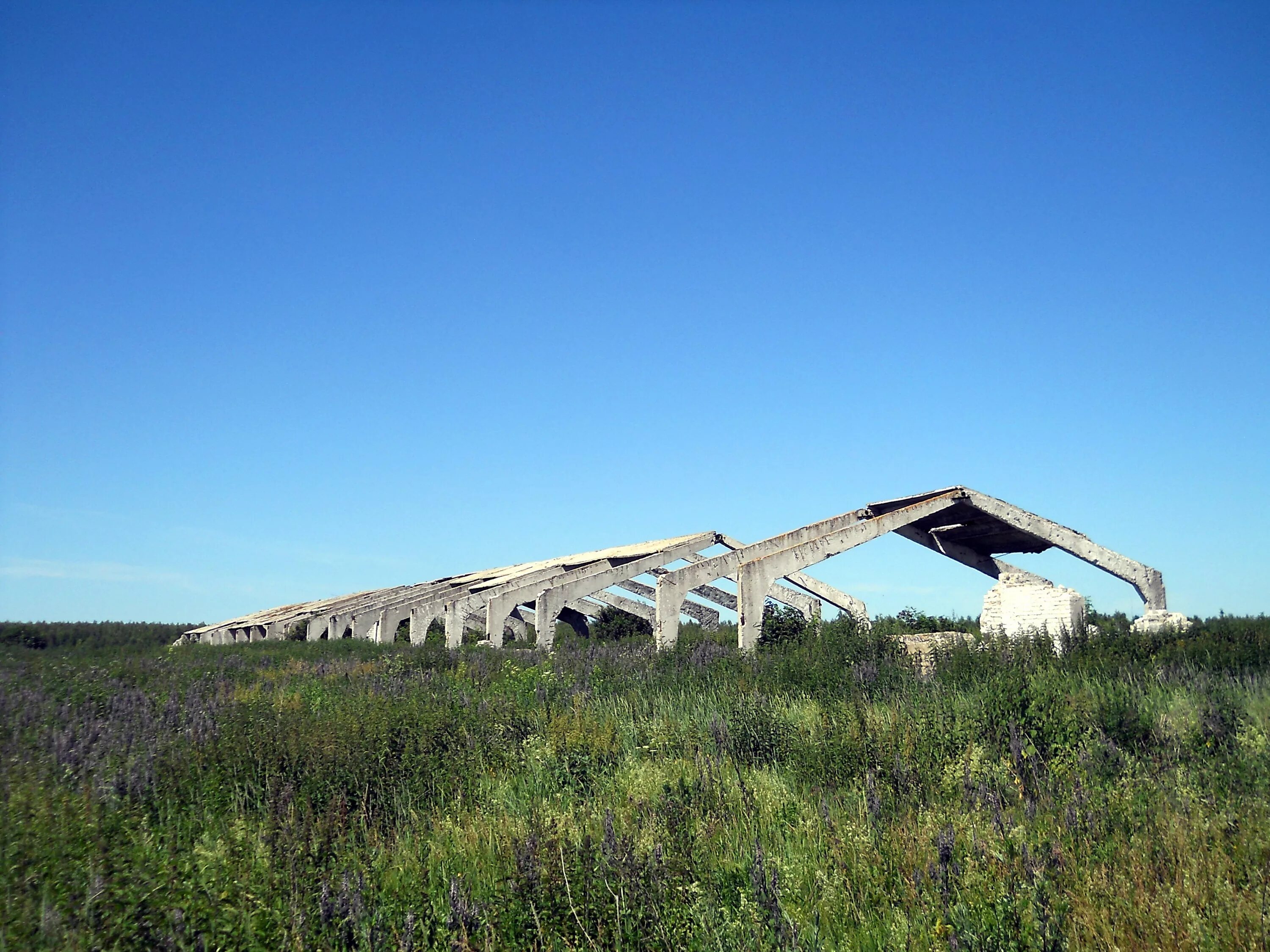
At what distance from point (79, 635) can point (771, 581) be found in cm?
3064

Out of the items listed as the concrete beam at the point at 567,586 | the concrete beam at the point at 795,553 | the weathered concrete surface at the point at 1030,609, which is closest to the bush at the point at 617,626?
the concrete beam at the point at 567,586

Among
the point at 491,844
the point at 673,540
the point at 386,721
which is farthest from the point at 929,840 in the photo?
the point at 673,540

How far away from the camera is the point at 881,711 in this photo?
778 centimetres

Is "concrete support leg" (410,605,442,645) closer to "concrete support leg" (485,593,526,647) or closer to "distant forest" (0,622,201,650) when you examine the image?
"concrete support leg" (485,593,526,647)

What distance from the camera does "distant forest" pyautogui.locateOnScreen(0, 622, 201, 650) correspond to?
103 ft

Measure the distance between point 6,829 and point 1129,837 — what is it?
6178 millimetres

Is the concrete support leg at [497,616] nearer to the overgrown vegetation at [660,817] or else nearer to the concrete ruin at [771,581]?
the concrete ruin at [771,581]

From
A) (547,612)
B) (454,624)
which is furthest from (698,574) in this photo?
(454,624)

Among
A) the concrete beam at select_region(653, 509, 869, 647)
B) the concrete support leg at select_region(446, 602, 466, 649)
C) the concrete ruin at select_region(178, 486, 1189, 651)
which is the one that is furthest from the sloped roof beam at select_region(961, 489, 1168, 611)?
the concrete support leg at select_region(446, 602, 466, 649)

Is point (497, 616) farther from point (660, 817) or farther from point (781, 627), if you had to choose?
point (660, 817)

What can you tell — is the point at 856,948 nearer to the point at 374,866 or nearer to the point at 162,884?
the point at 374,866

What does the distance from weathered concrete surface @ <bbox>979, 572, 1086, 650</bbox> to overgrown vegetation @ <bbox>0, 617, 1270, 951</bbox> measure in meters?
4.40

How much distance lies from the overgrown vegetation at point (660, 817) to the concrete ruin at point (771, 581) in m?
5.13

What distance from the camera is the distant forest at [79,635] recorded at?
103 ft
